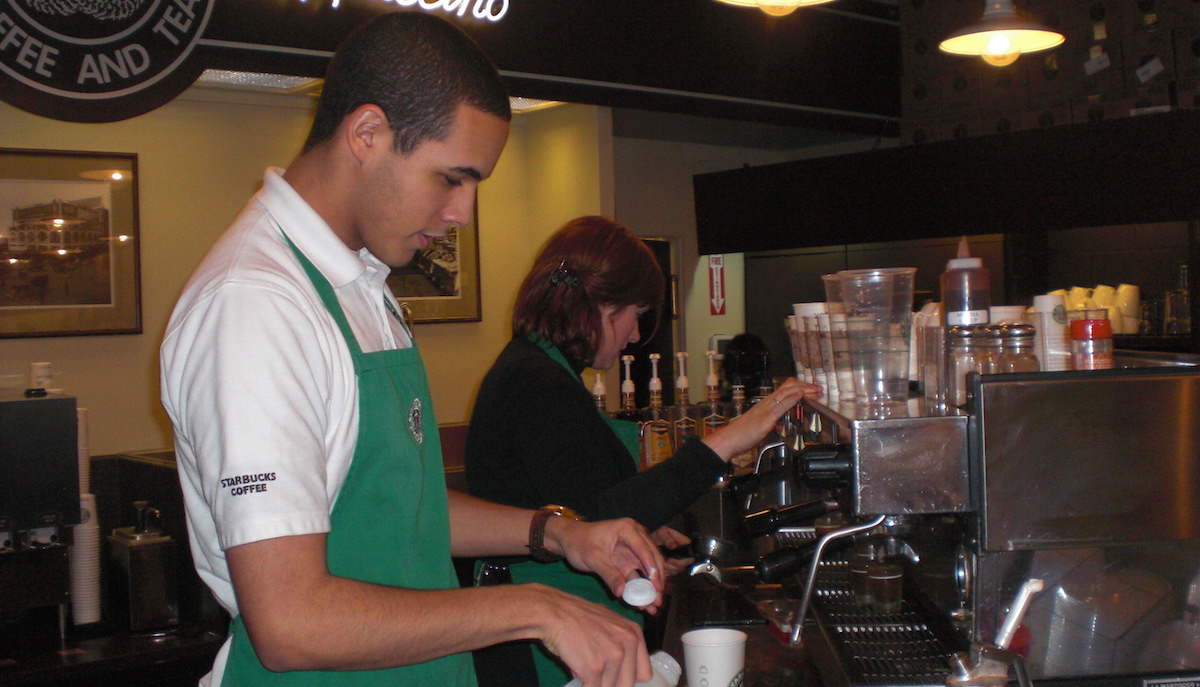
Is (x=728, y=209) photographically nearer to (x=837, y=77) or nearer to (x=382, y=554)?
(x=837, y=77)

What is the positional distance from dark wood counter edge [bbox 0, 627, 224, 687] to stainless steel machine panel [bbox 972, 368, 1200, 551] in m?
2.19

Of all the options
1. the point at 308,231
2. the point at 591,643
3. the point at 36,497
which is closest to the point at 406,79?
the point at 308,231

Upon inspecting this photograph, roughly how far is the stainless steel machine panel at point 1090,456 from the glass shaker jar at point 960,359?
0.16 metres

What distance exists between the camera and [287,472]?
3.27ft

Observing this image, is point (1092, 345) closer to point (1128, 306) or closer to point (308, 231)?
point (308, 231)

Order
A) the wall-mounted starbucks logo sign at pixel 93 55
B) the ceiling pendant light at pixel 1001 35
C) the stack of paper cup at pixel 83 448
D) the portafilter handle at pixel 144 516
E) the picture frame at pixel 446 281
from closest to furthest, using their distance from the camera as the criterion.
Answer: the stack of paper cup at pixel 83 448 < the portafilter handle at pixel 144 516 < the wall-mounted starbucks logo sign at pixel 93 55 < the ceiling pendant light at pixel 1001 35 < the picture frame at pixel 446 281

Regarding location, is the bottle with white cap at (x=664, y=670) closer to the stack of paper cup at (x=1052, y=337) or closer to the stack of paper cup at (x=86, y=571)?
the stack of paper cup at (x=1052, y=337)

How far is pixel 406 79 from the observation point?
1.19m

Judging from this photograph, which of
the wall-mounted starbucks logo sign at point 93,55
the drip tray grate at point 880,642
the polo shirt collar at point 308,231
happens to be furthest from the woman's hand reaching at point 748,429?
the wall-mounted starbucks logo sign at point 93,55

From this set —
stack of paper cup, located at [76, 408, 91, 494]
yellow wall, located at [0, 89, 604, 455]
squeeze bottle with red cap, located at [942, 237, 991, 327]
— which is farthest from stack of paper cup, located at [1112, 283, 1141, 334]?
stack of paper cup, located at [76, 408, 91, 494]

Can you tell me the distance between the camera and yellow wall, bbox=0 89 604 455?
451cm

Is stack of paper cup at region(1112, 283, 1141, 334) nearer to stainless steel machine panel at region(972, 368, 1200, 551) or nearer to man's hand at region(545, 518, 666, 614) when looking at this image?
stainless steel machine panel at region(972, 368, 1200, 551)

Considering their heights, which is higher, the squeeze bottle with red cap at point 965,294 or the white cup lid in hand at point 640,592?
the squeeze bottle with red cap at point 965,294

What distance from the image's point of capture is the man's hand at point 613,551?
1.57 meters
